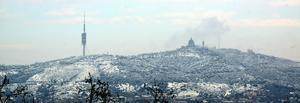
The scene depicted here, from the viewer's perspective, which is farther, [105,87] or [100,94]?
[105,87]

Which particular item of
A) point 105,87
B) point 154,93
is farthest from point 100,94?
point 154,93

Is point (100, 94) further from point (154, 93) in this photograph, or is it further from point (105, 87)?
point (154, 93)

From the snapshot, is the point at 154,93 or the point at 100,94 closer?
the point at 100,94
